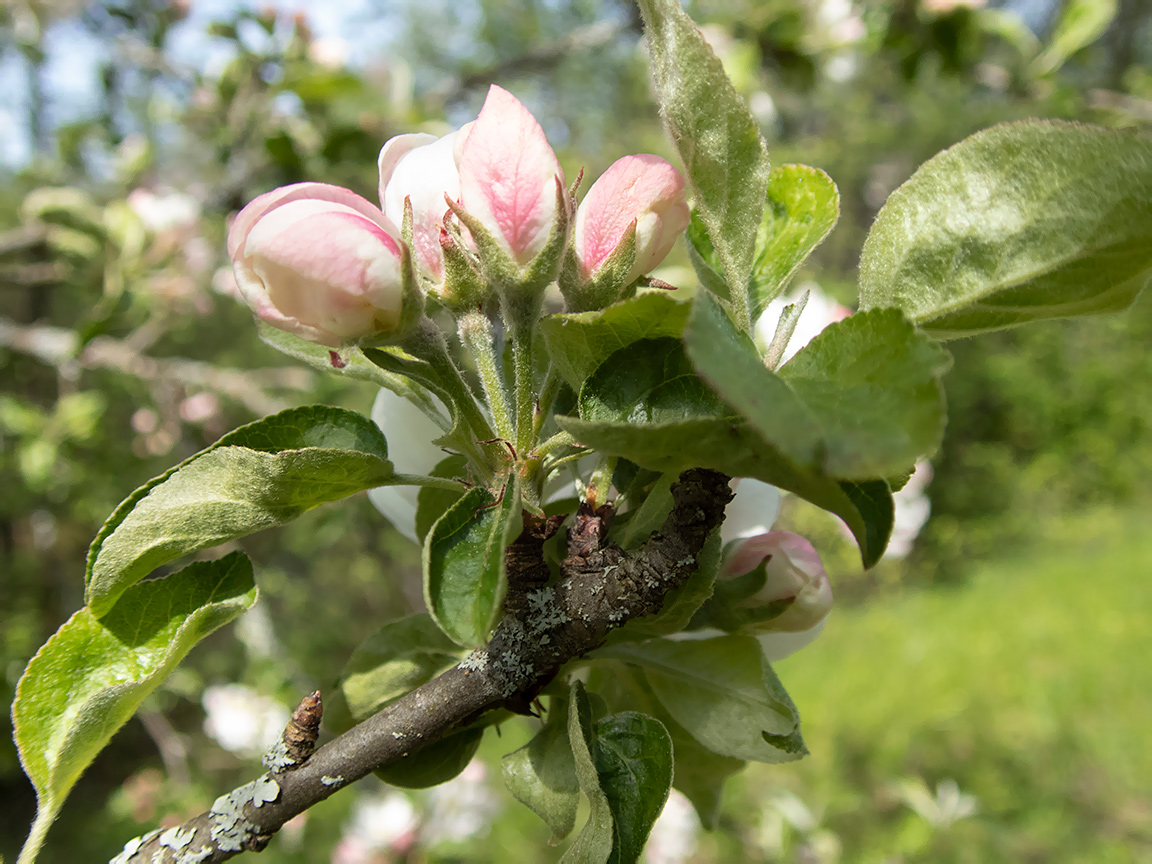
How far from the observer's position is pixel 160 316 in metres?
2.02

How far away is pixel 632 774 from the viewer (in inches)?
15.7

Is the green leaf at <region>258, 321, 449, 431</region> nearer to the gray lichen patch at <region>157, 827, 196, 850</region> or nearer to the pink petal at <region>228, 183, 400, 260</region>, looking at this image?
the pink petal at <region>228, 183, 400, 260</region>

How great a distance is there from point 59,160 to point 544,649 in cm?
243

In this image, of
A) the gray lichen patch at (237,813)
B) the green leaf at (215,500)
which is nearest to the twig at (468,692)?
the gray lichen patch at (237,813)

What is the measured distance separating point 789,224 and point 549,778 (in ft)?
1.12

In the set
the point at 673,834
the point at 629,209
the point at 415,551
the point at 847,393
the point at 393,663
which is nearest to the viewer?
the point at 847,393

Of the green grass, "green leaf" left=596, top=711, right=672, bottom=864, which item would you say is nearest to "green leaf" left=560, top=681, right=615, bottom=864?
"green leaf" left=596, top=711, right=672, bottom=864

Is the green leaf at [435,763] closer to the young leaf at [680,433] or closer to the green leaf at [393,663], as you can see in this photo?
the green leaf at [393,663]

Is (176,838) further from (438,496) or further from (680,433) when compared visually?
(680,433)

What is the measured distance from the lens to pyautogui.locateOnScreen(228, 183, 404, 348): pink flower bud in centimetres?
36

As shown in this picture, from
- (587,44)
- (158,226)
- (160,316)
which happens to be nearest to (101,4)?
(158,226)

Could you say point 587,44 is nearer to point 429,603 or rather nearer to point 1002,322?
point 1002,322

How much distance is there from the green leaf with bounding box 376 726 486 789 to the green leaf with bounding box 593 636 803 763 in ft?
0.36

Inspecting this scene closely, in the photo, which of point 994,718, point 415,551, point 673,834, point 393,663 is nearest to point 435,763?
point 393,663
